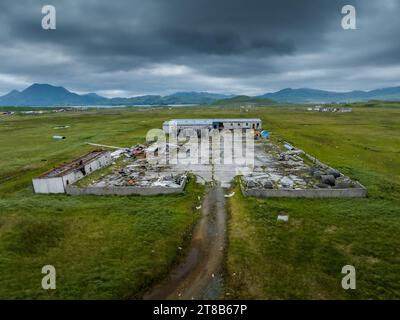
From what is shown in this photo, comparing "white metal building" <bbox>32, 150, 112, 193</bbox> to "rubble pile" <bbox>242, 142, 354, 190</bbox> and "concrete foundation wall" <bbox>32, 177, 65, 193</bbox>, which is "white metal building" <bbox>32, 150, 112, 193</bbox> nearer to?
"concrete foundation wall" <bbox>32, 177, 65, 193</bbox>

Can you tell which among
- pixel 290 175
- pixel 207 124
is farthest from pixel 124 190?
pixel 207 124

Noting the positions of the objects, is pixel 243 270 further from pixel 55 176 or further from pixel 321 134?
pixel 321 134

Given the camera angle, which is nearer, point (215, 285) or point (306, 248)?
point (215, 285)

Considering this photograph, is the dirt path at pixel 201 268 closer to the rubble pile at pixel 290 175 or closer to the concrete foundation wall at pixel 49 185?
the rubble pile at pixel 290 175

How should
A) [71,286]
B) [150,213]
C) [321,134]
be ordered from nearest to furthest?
1. [71,286]
2. [150,213]
3. [321,134]

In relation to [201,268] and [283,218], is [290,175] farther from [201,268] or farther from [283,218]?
[201,268]
